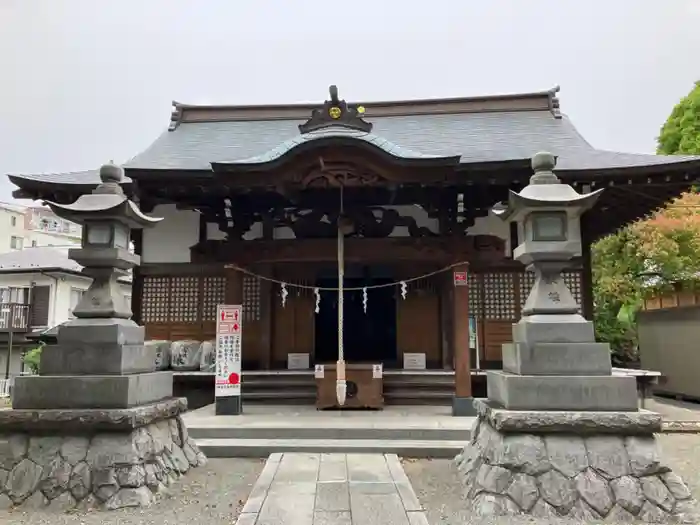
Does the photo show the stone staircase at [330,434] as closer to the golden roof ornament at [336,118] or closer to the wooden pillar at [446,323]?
the wooden pillar at [446,323]

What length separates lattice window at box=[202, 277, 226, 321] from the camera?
9.28 metres

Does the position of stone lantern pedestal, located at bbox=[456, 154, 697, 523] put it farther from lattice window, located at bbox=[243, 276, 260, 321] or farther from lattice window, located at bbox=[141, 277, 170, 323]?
lattice window, located at bbox=[141, 277, 170, 323]

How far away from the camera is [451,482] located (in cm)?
489

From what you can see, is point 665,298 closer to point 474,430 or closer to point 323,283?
point 323,283

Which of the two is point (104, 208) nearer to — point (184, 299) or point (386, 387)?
point (184, 299)

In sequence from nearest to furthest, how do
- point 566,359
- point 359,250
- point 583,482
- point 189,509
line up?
point 583,482 → point 189,509 → point 566,359 → point 359,250

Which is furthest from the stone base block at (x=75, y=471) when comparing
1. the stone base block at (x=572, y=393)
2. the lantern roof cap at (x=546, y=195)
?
the lantern roof cap at (x=546, y=195)

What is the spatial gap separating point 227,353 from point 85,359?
9.91 ft

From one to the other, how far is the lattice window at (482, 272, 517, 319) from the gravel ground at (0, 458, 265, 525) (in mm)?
5149

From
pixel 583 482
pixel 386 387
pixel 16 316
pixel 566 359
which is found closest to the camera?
pixel 583 482

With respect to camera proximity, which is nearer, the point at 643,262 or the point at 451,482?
the point at 451,482

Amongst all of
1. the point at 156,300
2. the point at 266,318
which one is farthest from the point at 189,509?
the point at 156,300

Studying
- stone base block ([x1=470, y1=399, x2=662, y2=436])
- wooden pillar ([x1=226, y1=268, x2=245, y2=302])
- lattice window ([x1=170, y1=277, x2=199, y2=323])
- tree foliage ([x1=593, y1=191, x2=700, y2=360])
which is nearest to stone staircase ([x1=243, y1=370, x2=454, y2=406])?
wooden pillar ([x1=226, y1=268, x2=245, y2=302])

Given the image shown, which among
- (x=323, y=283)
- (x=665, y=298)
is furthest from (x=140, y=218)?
(x=665, y=298)
